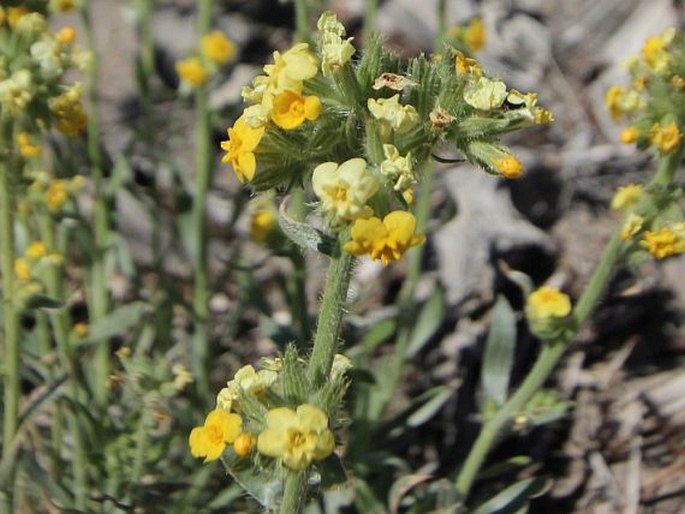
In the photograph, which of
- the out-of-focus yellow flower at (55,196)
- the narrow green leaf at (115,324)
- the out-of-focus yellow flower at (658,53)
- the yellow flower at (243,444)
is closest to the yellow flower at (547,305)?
the out-of-focus yellow flower at (658,53)

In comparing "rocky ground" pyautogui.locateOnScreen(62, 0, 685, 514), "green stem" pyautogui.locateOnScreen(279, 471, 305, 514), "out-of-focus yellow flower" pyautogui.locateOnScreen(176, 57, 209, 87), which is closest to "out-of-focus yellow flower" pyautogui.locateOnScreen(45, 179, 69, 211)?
"out-of-focus yellow flower" pyautogui.locateOnScreen(176, 57, 209, 87)

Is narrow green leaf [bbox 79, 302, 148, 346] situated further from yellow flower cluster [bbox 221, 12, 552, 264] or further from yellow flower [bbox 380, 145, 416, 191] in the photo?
yellow flower [bbox 380, 145, 416, 191]

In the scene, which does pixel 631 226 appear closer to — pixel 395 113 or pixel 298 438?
pixel 395 113

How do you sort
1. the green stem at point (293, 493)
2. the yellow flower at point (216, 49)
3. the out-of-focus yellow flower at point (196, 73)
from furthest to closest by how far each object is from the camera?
the yellow flower at point (216, 49) < the out-of-focus yellow flower at point (196, 73) < the green stem at point (293, 493)

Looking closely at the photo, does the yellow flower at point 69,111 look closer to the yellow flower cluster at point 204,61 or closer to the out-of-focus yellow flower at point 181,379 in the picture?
the out-of-focus yellow flower at point 181,379

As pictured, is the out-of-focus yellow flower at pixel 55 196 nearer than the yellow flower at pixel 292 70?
No

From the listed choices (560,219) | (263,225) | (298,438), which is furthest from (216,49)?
(298,438)
